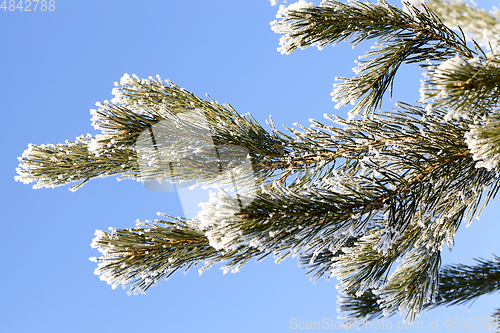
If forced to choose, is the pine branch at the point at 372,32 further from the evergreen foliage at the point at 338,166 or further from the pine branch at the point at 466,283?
the pine branch at the point at 466,283

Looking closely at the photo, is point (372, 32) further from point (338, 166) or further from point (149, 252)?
point (149, 252)

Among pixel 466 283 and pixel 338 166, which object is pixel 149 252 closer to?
pixel 338 166

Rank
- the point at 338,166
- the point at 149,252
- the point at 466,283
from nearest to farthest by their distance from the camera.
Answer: the point at 149,252 → the point at 338,166 → the point at 466,283

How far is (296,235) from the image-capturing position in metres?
1.53

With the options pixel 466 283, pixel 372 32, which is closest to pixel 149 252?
pixel 372 32

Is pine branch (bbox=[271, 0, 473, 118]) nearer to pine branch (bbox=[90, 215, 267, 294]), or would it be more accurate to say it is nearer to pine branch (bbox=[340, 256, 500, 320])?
pine branch (bbox=[90, 215, 267, 294])

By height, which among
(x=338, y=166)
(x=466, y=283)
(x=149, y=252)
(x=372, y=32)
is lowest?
(x=466, y=283)

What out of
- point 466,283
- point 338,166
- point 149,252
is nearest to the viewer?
point 149,252

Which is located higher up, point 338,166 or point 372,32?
point 372,32

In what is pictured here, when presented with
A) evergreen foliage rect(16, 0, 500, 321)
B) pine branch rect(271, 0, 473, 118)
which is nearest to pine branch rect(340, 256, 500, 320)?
evergreen foliage rect(16, 0, 500, 321)

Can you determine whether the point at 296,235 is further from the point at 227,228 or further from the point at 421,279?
the point at 421,279

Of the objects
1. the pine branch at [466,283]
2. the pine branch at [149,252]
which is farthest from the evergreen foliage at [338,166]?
the pine branch at [466,283]

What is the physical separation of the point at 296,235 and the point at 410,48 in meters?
1.51

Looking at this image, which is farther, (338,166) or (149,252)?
(338,166)
